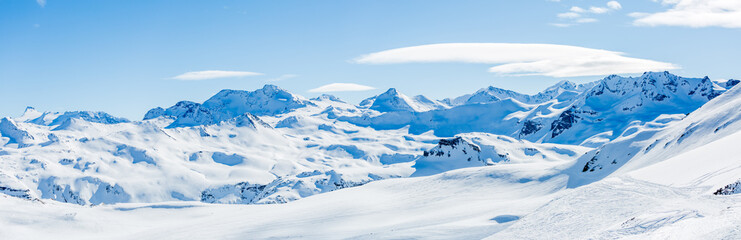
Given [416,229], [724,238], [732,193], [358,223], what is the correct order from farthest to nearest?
[358,223] < [416,229] < [732,193] < [724,238]

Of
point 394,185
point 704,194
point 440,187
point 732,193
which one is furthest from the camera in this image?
point 394,185

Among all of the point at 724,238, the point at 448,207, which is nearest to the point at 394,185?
the point at 448,207

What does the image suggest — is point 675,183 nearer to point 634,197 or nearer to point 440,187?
point 634,197

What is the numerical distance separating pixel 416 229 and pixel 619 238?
1931 cm

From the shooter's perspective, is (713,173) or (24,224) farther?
(24,224)

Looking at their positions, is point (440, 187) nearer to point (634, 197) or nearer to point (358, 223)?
point (358, 223)

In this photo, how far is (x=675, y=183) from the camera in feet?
117

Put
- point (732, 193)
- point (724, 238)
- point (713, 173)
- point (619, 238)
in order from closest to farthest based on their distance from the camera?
point (724, 238), point (619, 238), point (732, 193), point (713, 173)

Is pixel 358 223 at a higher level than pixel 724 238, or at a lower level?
lower

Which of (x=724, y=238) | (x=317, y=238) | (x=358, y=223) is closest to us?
(x=724, y=238)

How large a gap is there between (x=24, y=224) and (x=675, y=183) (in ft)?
244

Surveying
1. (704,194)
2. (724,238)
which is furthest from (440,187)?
(724,238)

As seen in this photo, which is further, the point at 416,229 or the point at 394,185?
the point at 394,185

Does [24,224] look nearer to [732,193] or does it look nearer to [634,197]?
[634,197]
